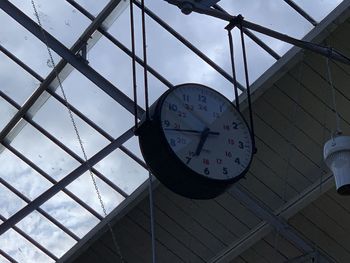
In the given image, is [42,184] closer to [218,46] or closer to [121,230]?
[121,230]

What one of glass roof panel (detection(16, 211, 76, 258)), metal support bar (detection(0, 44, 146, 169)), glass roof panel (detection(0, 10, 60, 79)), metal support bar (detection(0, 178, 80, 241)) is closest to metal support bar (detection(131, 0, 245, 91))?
glass roof panel (detection(0, 10, 60, 79))

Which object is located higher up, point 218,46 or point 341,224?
point 218,46

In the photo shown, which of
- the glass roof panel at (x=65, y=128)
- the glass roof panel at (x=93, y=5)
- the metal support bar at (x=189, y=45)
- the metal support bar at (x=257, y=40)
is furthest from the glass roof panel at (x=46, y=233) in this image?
the metal support bar at (x=257, y=40)

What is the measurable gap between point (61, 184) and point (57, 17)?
269 cm

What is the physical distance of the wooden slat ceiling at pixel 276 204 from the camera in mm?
11688

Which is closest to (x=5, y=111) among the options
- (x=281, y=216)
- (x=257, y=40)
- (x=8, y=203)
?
(x=8, y=203)

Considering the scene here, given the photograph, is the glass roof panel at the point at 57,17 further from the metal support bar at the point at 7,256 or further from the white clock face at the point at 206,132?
the white clock face at the point at 206,132

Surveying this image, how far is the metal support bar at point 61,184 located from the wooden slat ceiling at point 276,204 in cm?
113

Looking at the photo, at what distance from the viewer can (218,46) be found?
11.5 metres

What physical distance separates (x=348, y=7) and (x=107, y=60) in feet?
11.6

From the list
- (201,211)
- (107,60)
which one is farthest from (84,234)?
(107,60)

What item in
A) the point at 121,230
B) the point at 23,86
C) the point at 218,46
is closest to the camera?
the point at 218,46

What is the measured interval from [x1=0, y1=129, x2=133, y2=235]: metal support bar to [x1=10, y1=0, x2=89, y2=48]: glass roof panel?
1.73m

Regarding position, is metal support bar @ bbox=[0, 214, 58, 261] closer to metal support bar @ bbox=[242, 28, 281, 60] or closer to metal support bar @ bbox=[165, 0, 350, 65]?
metal support bar @ bbox=[242, 28, 281, 60]
